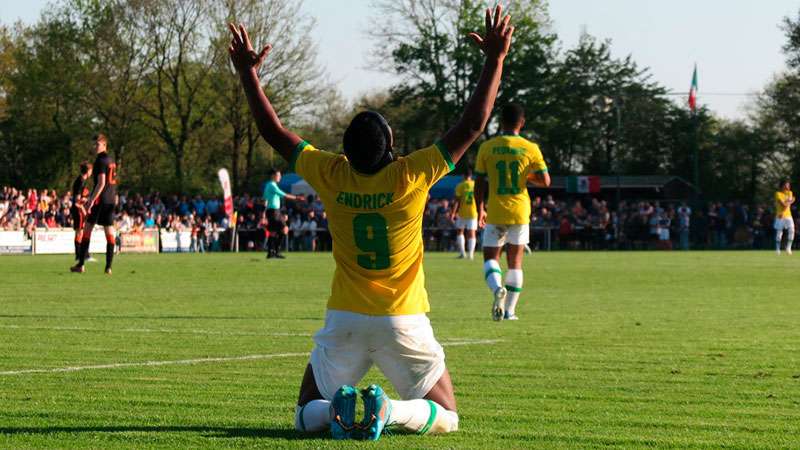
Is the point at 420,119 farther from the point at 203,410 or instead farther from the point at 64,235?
the point at 203,410

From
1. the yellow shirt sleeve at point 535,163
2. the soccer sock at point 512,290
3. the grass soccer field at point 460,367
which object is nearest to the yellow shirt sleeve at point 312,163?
the grass soccer field at point 460,367

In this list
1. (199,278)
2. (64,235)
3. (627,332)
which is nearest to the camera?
(627,332)

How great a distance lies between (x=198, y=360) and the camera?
9914mm

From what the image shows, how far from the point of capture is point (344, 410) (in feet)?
20.2

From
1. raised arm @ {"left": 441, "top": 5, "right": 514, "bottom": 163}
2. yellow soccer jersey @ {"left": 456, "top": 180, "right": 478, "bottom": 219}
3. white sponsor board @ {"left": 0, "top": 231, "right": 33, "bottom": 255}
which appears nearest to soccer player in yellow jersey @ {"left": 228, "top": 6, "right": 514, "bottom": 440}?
raised arm @ {"left": 441, "top": 5, "right": 514, "bottom": 163}

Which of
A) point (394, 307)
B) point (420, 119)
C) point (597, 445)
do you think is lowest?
point (597, 445)

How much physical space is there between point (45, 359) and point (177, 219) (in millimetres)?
39429

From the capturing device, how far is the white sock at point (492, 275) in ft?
47.7

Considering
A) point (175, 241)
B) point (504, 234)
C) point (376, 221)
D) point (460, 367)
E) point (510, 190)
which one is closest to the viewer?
point (376, 221)

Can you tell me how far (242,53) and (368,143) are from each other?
2.62 ft

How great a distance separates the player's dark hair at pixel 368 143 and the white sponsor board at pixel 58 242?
34.5 m

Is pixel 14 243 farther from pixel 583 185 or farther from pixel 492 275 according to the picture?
pixel 583 185

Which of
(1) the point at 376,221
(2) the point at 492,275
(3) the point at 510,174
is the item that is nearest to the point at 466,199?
(3) the point at 510,174

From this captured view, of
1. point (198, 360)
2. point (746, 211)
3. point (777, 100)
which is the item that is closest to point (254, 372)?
point (198, 360)
